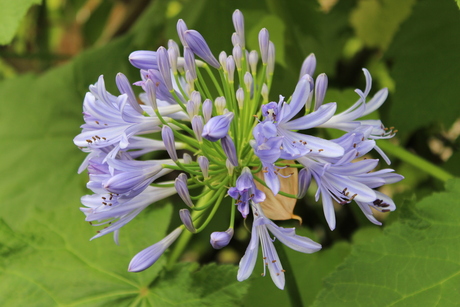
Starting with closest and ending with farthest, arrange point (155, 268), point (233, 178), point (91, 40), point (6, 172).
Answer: point (233, 178) → point (155, 268) → point (6, 172) → point (91, 40)

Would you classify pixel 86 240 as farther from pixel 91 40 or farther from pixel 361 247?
pixel 91 40

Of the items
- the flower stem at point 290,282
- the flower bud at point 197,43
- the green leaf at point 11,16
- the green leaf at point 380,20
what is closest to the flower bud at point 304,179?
the flower stem at point 290,282

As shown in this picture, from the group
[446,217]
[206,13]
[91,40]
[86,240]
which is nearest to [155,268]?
[86,240]

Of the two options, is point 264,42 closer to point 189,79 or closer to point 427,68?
point 189,79

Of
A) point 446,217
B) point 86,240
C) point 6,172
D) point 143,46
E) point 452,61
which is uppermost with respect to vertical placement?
point 452,61

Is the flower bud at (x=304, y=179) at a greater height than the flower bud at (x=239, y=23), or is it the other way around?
the flower bud at (x=239, y=23)

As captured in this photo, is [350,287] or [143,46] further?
[143,46]

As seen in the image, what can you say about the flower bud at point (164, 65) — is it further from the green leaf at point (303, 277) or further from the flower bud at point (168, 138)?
the green leaf at point (303, 277)
